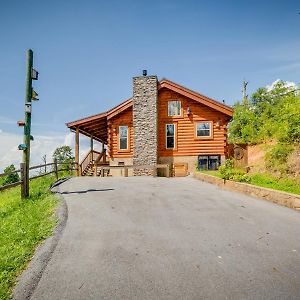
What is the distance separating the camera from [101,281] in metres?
3.88

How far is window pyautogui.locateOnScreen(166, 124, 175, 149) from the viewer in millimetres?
21562

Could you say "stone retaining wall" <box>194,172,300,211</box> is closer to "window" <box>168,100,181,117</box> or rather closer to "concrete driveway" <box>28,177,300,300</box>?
"concrete driveway" <box>28,177,300,300</box>

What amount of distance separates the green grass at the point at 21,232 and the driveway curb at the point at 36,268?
0.09 metres

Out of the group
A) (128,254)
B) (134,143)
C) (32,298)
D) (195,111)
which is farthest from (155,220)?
(195,111)

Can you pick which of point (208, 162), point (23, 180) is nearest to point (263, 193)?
point (23, 180)

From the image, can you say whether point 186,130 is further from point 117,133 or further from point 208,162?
point 117,133

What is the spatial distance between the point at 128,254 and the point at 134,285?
0.98 meters

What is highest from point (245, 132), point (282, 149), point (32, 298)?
point (245, 132)

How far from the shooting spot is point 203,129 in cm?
2145

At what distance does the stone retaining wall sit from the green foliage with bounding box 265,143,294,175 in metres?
2.19

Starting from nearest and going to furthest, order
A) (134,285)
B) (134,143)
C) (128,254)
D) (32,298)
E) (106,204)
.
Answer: (32,298)
(134,285)
(128,254)
(106,204)
(134,143)

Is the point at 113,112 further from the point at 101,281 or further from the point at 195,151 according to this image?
the point at 101,281

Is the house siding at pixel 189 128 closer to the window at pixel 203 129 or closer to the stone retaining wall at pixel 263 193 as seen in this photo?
Answer: the window at pixel 203 129

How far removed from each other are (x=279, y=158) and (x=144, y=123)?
34.0 ft
